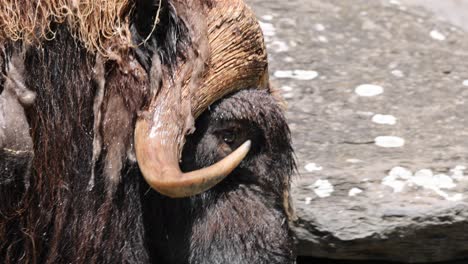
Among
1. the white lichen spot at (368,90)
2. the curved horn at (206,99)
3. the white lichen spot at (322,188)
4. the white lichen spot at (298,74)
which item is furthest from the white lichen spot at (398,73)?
the curved horn at (206,99)

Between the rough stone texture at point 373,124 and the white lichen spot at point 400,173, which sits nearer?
the rough stone texture at point 373,124

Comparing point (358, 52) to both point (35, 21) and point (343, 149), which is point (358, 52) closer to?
point (343, 149)

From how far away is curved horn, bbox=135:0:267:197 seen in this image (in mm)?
2707

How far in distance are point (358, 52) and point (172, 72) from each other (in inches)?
81.6

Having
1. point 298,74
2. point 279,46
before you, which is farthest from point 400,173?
point 279,46

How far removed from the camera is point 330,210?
12.9ft

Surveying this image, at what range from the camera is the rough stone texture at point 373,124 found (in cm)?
390

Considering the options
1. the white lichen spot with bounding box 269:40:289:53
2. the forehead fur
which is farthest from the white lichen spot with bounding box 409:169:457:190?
the forehead fur

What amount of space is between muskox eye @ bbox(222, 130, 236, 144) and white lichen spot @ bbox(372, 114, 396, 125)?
4.53 ft

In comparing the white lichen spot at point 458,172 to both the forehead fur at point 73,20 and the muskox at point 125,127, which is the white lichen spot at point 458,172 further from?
the forehead fur at point 73,20

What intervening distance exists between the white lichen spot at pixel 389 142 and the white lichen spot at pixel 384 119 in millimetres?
119

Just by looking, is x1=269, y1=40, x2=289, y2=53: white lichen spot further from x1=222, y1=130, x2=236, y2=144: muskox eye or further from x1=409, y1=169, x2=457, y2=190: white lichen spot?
x1=222, y1=130, x2=236, y2=144: muskox eye

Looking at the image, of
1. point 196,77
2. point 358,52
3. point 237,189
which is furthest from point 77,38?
point 358,52

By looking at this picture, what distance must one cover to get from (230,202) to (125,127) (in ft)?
1.22
